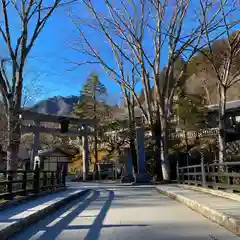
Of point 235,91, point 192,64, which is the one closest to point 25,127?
point 192,64

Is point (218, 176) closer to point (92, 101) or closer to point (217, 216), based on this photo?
point (217, 216)

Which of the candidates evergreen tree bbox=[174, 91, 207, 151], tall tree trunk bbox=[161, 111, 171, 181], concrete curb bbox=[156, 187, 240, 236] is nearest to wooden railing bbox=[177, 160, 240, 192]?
concrete curb bbox=[156, 187, 240, 236]

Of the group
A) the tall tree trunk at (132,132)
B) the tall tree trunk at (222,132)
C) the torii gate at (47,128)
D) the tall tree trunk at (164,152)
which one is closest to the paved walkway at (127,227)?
the tall tree trunk at (222,132)

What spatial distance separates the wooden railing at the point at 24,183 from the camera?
1131 cm

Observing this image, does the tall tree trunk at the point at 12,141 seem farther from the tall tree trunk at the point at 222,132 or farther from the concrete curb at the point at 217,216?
the tall tree trunk at the point at 222,132

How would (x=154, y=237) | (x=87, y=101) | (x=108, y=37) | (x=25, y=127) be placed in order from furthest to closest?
1. (x=87, y=101)
2. (x=25, y=127)
3. (x=108, y=37)
4. (x=154, y=237)

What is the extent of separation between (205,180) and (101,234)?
1005 centimetres

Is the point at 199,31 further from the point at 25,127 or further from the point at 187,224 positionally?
the point at 187,224

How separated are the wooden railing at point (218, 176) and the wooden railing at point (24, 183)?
6801 mm

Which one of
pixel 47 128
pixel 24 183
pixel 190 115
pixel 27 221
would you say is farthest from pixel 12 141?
pixel 190 115

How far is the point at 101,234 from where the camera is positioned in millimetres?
→ 6980

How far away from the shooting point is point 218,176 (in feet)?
47.0

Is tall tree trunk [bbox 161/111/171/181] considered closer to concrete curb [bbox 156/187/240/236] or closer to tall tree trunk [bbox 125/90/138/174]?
tall tree trunk [bbox 125/90/138/174]

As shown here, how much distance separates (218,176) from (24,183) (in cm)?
721
